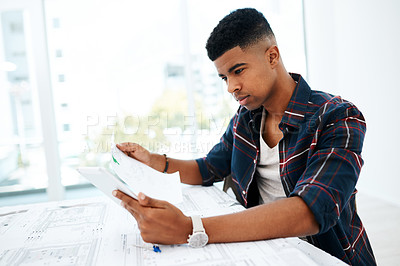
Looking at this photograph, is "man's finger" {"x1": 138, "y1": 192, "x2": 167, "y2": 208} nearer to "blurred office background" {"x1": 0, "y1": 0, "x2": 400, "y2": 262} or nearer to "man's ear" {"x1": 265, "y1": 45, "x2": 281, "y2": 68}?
"man's ear" {"x1": 265, "y1": 45, "x2": 281, "y2": 68}

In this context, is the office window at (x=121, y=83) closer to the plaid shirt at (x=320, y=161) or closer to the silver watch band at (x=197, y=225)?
the plaid shirt at (x=320, y=161)

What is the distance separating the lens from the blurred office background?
279cm

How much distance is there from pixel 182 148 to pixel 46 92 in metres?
1.39

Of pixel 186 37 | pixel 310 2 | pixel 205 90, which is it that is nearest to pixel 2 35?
pixel 186 37

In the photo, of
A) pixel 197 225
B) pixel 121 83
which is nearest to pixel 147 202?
pixel 197 225

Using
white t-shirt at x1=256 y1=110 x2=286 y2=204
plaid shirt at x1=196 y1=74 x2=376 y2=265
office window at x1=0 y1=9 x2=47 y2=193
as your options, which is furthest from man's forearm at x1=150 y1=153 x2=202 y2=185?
office window at x1=0 y1=9 x2=47 y2=193

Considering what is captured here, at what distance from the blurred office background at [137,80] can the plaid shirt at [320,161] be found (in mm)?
1893

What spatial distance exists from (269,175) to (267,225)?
387mm

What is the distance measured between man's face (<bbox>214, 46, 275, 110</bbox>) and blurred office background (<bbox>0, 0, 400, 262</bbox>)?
6.62 ft

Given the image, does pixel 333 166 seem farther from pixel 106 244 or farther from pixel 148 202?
pixel 106 244

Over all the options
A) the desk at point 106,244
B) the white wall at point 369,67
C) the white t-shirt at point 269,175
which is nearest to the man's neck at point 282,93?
the white t-shirt at point 269,175

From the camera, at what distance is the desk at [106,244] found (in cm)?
66

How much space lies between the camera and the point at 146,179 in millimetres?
951

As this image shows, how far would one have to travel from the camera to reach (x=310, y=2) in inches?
133
